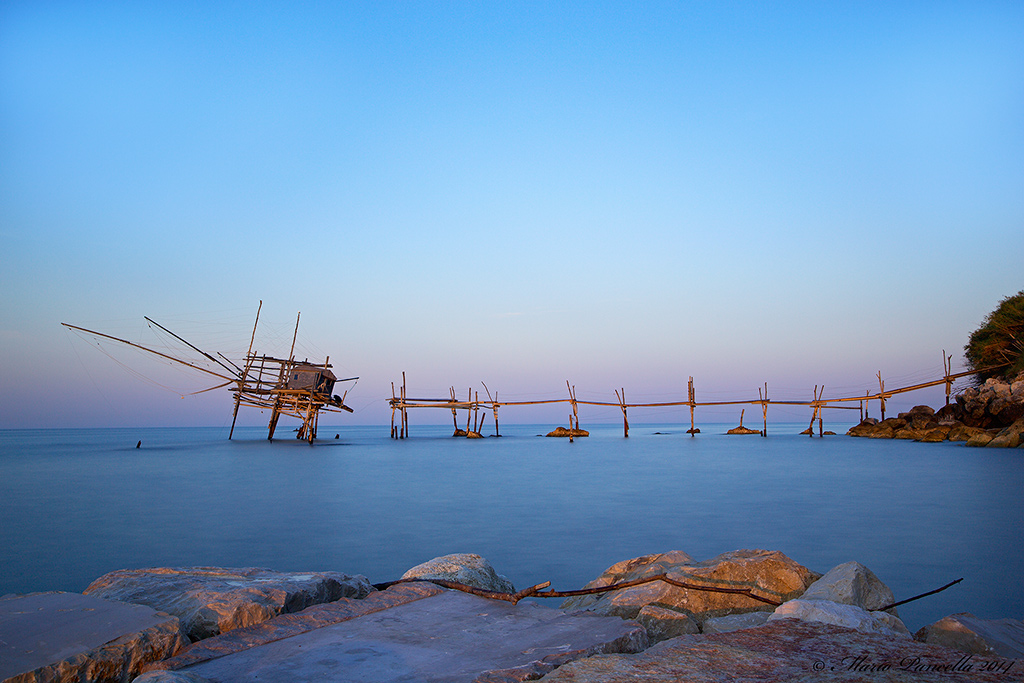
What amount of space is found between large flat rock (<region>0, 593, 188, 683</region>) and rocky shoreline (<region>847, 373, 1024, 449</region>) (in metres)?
31.7

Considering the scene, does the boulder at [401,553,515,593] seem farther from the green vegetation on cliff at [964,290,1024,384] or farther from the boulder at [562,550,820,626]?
the green vegetation on cliff at [964,290,1024,384]

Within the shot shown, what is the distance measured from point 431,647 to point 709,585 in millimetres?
2650

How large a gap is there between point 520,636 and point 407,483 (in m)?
15.8

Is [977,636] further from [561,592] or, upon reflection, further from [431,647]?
[431,647]

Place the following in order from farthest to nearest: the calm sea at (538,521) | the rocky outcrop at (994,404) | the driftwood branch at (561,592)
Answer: the rocky outcrop at (994,404) < the calm sea at (538,521) < the driftwood branch at (561,592)

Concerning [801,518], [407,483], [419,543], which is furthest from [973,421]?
[419,543]

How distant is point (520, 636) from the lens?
3299 mm

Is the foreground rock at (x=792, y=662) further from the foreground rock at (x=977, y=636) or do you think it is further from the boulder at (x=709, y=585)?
the boulder at (x=709, y=585)

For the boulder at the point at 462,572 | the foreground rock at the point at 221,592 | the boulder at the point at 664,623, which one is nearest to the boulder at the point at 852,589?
the boulder at the point at 664,623

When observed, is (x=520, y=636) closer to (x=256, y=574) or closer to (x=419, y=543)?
Answer: (x=256, y=574)

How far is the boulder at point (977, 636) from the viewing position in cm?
333

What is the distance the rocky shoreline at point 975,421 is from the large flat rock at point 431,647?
2987 cm

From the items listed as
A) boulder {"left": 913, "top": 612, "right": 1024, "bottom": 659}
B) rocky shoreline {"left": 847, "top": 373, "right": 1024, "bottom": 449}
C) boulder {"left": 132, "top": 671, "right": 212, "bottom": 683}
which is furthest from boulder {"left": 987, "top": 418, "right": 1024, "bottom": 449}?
boulder {"left": 132, "top": 671, "right": 212, "bottom": 683}

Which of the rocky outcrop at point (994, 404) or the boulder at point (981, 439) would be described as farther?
the rocky outcrop at point (994, 404)
